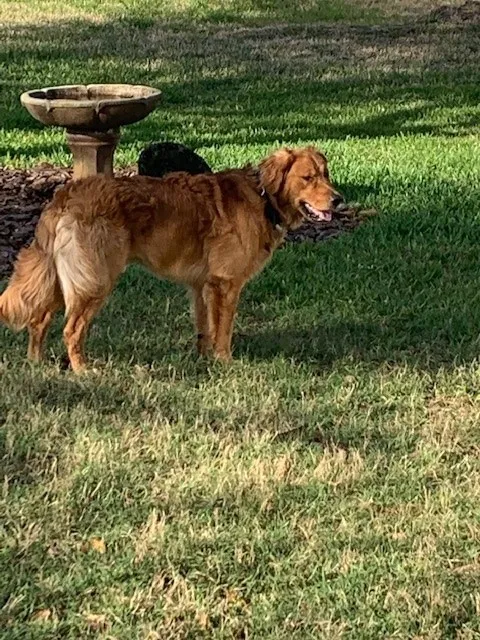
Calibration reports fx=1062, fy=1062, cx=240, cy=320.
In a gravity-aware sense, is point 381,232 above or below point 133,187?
below

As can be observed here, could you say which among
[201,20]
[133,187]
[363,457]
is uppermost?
[133,187]

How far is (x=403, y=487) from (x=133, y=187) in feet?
6.99

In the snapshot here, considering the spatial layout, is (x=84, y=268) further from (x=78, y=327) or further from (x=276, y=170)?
(x=276, y=170)

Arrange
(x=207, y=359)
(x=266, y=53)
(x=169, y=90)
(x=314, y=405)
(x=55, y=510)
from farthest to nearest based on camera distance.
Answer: (x=266, y=53) < (x=169, y=90) < (x=207, y=359) < (x=314, y=405) < (x=55, y=510)

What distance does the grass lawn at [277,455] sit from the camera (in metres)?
3.58

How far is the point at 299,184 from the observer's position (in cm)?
570

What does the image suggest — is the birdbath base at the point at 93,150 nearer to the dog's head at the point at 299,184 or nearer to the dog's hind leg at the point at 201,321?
the dog's hind leg at the point at 201,321

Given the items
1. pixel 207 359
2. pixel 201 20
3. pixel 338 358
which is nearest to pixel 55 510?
pixel 207 359

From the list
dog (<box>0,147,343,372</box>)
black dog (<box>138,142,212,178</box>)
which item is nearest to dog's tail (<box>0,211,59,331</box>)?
dog (<box>0,147,343,372</box>)

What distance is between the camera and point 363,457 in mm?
4699

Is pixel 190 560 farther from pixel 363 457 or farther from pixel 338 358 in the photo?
pixel 338 358

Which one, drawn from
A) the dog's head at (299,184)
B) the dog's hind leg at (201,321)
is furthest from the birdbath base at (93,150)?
the dog's head at (299,184)

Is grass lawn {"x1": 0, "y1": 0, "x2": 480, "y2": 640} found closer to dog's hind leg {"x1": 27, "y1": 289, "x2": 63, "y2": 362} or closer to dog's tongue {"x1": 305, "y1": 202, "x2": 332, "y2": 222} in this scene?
dog's hind leg {"x1": 27, "y1": 289, "x2": 63, "y2": 362}

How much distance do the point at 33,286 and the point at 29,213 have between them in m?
3.44
